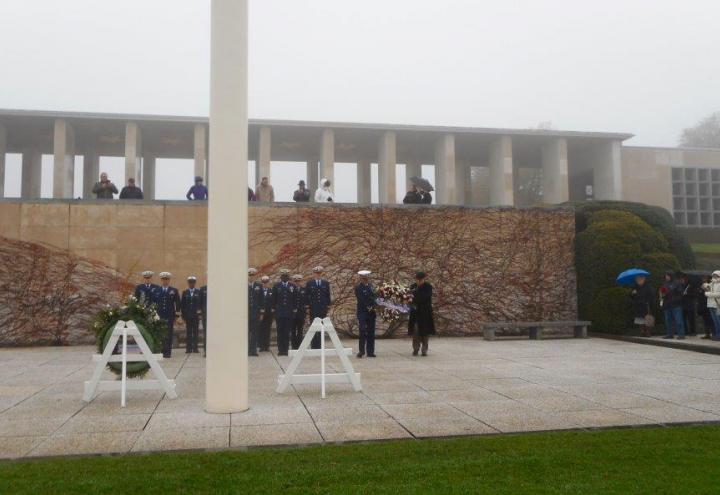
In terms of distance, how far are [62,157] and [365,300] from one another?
60.2 feet

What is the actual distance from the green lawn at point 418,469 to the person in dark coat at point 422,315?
6.50 metres

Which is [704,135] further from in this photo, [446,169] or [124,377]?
[124,377]

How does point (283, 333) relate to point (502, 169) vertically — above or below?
below

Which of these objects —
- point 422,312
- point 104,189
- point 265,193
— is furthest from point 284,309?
point 104,189

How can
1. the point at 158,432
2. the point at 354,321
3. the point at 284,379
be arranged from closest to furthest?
the point at 158,432
the point at 284,379
the point at 354,321

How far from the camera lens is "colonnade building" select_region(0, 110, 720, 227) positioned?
26312 millimetres

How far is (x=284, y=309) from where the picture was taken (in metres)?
13.1

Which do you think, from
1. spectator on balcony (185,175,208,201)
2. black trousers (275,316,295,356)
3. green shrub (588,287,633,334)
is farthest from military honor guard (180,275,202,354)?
green shrub (588,287,633,334)

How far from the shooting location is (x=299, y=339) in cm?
1345

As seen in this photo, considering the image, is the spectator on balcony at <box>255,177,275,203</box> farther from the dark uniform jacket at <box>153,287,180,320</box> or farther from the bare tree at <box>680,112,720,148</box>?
the bare tree at <box>680,112,720,148</box>

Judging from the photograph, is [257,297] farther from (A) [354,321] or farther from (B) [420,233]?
(B) [420,233]

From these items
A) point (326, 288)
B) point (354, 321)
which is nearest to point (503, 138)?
point (354, 321)

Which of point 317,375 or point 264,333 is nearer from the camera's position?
point 317,375

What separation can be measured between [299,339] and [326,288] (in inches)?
47.5
